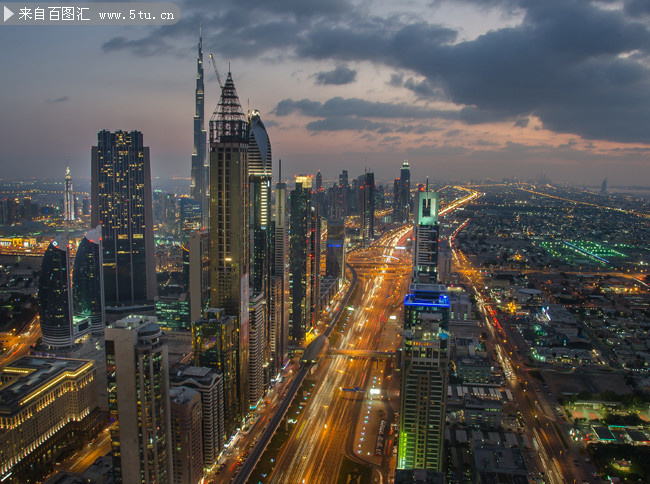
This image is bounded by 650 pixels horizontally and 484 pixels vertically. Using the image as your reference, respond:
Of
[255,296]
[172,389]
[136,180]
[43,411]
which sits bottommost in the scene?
[43,411]

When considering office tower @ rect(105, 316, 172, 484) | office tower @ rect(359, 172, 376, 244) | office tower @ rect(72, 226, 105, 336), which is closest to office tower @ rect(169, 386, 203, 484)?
office tower @ rect(105, 316, 172, 484)

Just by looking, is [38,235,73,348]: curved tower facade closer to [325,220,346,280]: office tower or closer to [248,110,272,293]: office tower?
[248,110,272,293]: office tower

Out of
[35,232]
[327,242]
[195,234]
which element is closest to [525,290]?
[327,242]

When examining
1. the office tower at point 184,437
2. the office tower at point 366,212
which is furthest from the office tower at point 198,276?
the office tower at point 366,212

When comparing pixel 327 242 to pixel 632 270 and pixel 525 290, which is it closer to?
pixel 525 290

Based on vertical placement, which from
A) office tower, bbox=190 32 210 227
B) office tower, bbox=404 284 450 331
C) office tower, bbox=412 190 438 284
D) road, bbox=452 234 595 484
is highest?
office tower, bbox=190 32 210 227

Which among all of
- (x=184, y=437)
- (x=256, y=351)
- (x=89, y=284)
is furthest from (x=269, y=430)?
(x=89, y=284)
